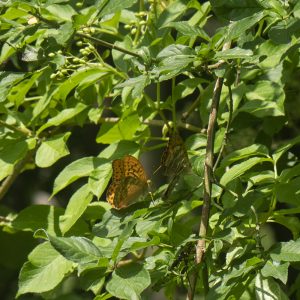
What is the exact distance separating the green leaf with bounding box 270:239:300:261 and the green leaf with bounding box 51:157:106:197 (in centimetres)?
58

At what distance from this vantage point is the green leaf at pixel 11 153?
1965 mm

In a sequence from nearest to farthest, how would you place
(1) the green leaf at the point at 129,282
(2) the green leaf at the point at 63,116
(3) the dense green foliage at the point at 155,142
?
(1) the green leaf at the point at 129,282
(3) the dense green foliage at the point at 155,142
(2) the green leaf at the point at 63,116

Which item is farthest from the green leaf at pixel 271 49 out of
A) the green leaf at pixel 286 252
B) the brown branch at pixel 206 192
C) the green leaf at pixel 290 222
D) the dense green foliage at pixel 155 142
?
the green leaf at pixel 286 252

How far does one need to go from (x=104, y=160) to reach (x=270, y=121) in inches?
19.6

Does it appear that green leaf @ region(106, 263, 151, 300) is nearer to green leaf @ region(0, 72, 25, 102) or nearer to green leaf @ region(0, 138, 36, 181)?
green leaf @ region(0, 72, 25, 102)

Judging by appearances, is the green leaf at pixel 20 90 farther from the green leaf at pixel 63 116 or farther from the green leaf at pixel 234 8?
the green leaf at pixel 234 8

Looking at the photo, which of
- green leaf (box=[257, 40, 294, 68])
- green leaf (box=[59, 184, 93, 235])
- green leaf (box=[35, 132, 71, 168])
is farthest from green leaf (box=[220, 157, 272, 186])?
green leaf (box=[35, 132, 71, 168])

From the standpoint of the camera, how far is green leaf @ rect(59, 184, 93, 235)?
1.88m

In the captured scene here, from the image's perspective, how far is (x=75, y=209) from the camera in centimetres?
190

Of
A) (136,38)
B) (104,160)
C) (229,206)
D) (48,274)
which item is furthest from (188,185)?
(136,38)

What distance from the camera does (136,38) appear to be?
2125mm

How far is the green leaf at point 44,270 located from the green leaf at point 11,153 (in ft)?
0.70

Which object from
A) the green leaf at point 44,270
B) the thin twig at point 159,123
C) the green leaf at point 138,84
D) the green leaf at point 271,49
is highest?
the green leaf at point 138,84

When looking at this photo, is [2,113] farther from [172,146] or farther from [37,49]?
[172,146]
